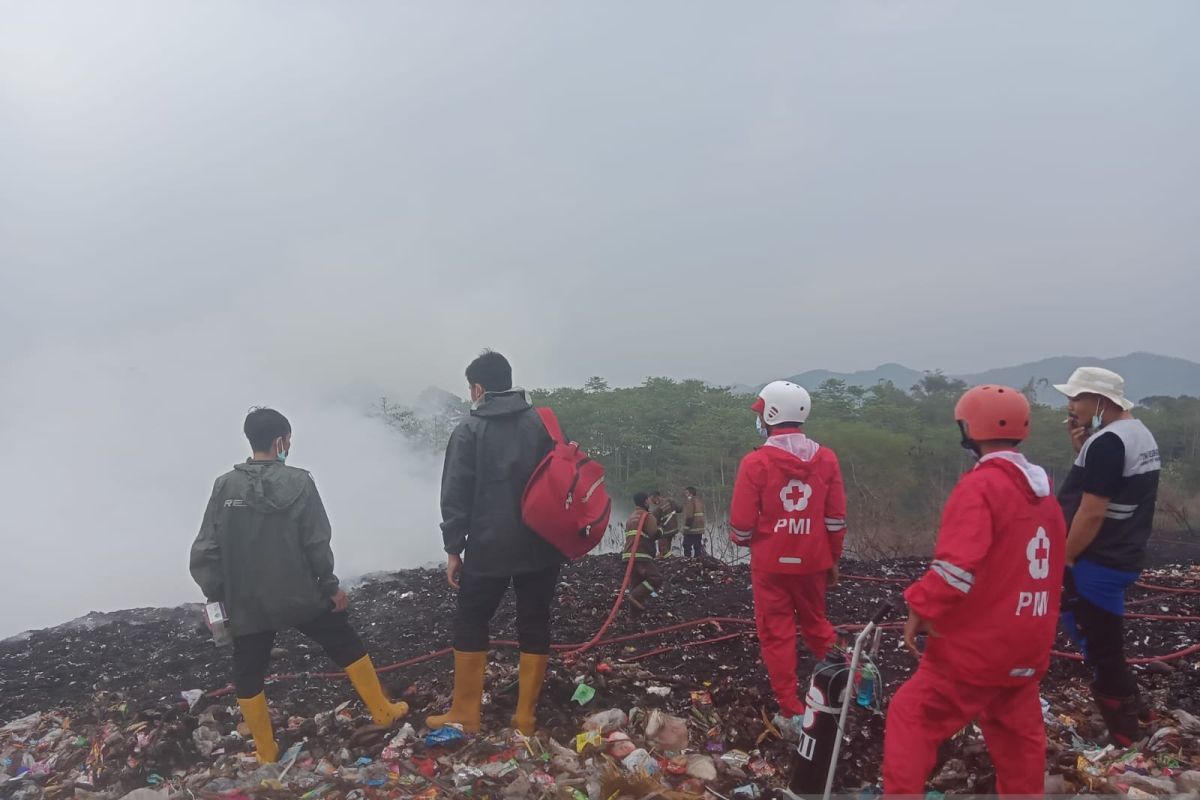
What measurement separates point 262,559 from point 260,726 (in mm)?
1000

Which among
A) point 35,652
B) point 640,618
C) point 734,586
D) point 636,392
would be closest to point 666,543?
point 734,586

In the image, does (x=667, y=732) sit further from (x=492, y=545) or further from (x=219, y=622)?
(x=219, y=622)

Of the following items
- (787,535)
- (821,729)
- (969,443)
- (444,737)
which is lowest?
(444,737)

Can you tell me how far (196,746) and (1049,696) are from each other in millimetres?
5436

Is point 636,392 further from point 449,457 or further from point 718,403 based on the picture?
point 449,457

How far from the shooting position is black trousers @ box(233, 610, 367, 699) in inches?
167

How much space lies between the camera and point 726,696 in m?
4.70

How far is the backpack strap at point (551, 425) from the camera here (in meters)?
4.38

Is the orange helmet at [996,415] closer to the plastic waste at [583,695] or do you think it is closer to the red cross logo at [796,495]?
the red cross logo at [796,495]

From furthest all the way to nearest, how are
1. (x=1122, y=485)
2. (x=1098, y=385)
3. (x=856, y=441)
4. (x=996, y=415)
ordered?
(x=856, y=441)
(x=1098, y=385)
(x=1122, y=485)
(x=996, y=415)

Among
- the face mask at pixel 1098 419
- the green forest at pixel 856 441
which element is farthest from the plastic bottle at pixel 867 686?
the green forest at pixel 856 441

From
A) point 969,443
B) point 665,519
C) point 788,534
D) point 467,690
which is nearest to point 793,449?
point 788,534

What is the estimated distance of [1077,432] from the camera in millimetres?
4008

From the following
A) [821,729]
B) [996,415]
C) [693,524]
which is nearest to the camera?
[996,415]
